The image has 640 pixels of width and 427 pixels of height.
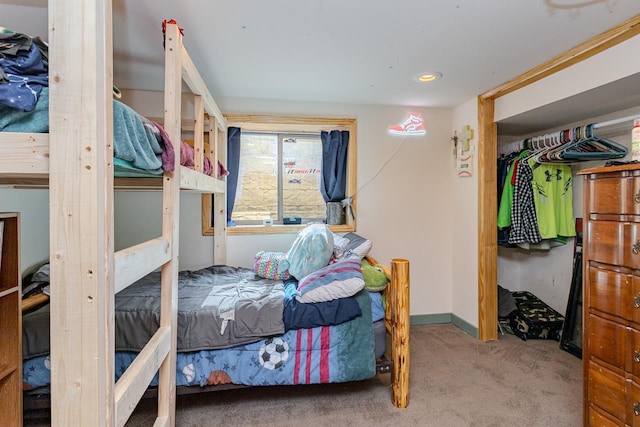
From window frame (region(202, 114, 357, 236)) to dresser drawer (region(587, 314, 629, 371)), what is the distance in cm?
190

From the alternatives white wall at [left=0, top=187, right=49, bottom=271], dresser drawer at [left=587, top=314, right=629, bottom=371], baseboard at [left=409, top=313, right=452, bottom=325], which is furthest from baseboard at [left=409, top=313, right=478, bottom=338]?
white wall at [left=0, top=187, right=49, bottom=271]

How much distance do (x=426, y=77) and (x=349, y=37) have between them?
2.87ft

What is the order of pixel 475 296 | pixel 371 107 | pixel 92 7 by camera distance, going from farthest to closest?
pixel 371 107
pixel 475 296
pixel 92 7

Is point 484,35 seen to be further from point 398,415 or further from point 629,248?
point 398,415

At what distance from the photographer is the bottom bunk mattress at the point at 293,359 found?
1.74 metres

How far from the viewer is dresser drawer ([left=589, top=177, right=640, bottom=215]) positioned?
4.54 ft

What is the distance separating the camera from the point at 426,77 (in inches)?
92.8

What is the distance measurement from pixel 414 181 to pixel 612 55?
1.67 m

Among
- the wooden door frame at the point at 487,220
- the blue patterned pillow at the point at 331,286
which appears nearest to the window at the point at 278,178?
the blue patterned pillow at the point at 331,286

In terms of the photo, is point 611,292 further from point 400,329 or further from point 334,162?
point 334,162

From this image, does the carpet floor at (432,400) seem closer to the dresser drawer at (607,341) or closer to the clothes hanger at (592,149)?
the dresser drawer at (607,341)

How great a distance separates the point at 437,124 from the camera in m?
3.18

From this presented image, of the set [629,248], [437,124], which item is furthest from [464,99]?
[629,248]

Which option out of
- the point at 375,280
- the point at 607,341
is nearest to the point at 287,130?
the point at 375,280
